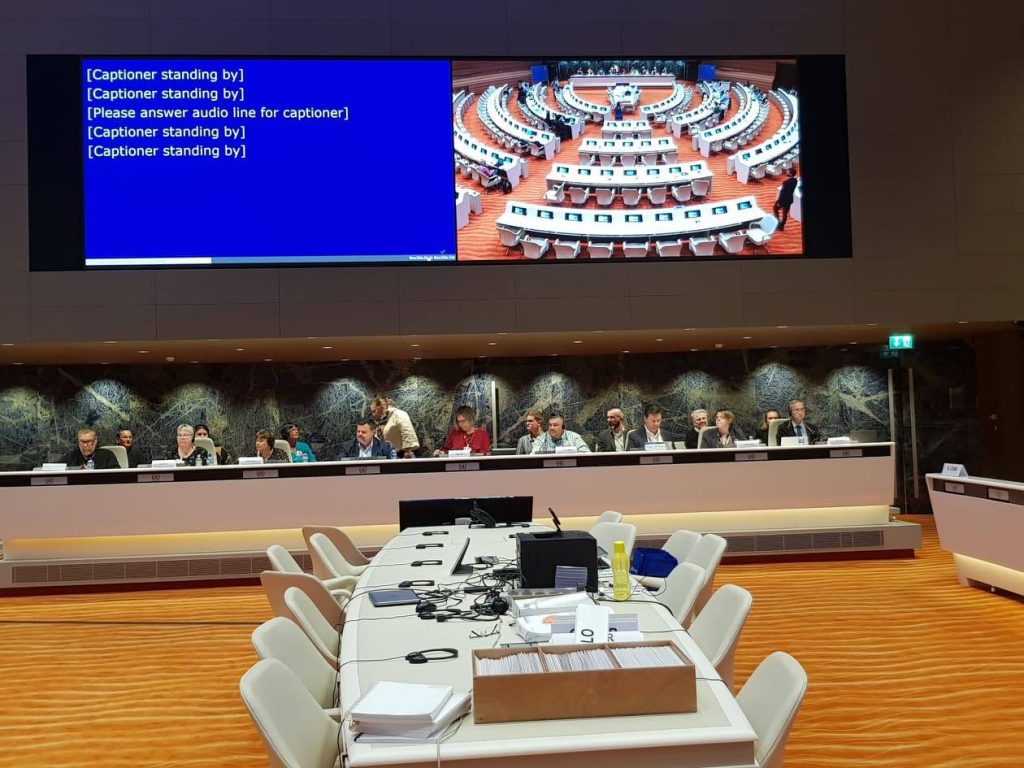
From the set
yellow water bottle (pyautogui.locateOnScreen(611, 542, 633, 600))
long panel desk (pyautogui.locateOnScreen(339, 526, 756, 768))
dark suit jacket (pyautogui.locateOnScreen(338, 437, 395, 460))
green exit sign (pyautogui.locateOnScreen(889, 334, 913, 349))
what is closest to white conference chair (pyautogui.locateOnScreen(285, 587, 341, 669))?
long panel desk (pyautogui.locateOnScreen(339, 526, 756, 768))

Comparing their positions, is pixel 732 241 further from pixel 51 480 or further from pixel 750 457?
pixel 51 480

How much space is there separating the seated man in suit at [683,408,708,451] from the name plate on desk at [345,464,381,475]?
3.39 metres

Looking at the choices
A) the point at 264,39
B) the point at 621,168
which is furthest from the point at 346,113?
the point at 621,168

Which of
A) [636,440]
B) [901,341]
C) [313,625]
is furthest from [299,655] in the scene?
[901,341]

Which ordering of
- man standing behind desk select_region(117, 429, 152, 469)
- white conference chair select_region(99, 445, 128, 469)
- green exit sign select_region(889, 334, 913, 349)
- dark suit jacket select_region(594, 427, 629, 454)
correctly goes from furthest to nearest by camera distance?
dark suit jacket select_region(594, 427, 629, 454) → green exit sign select_region(889, 334, 913, 349) → man standing behind desk select_region(117, 429, 152, 469) → white conference chair select_region(99, 445, 128, 469)

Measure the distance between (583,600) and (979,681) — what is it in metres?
2.99

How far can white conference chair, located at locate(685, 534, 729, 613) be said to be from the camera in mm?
4637

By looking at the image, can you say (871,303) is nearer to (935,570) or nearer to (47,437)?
(935,570)

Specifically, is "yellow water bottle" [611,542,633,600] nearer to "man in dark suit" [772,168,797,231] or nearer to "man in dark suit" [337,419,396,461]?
"man in dark suit" [337,419,396,461]

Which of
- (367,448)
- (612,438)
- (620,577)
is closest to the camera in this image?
(620,577)

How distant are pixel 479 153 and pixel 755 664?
6.52 m

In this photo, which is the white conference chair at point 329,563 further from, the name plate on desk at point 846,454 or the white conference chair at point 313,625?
the name plate on desk at point 846,454

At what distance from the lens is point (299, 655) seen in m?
3.27
